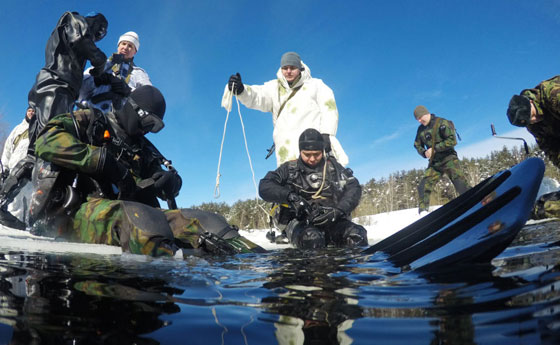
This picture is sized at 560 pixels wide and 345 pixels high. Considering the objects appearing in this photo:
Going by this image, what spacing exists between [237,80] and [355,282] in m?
4.24

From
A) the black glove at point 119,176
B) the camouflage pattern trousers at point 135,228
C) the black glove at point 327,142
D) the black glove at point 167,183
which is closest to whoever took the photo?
the camouflage pattern trousers at point 135,228

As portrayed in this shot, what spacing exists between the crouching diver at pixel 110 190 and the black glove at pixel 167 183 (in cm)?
1

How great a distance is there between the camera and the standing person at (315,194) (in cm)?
373

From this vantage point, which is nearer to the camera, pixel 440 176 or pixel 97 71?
pixel 97 71

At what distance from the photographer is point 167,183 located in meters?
3.30

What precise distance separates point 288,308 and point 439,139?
6.82 meters

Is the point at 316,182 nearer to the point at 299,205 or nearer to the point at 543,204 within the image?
the point at 299,205

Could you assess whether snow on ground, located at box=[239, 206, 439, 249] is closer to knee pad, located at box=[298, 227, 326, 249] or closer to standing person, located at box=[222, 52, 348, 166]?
knee pad, located at box=[298, 227, 326, 249]

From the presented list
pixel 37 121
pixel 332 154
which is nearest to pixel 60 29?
pixel 37 121

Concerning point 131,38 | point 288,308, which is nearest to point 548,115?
point 288,308

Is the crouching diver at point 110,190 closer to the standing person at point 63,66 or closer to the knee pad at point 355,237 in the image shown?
the standing person at point 63,66

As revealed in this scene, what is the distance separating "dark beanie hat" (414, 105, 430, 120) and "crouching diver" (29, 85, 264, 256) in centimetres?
574

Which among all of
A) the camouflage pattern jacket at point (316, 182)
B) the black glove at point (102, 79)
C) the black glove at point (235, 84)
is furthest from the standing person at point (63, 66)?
the camouflage pattern jacket at point (316, 182)

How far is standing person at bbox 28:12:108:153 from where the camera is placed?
11.2 ft
